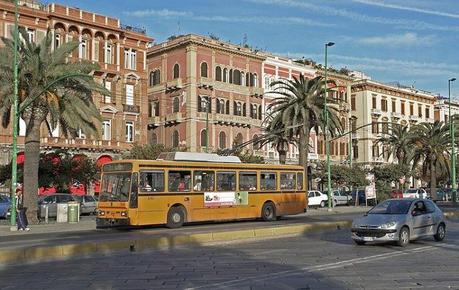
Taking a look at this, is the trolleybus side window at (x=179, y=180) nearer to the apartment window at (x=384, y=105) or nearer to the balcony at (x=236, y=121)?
the balcony at (x=236, y=121)

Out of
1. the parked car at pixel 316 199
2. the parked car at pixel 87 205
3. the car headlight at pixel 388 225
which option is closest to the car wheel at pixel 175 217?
the car headlight at pixel 388 225

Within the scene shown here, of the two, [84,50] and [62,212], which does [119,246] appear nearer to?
[62,212]

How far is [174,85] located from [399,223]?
47145mm

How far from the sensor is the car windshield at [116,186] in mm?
24562

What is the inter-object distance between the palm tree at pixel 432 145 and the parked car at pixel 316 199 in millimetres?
15146

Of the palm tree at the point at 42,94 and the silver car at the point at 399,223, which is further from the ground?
the palm tree at the point at 42,94

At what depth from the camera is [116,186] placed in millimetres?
24938

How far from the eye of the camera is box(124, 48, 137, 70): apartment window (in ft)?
198

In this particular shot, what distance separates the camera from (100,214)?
993 inches

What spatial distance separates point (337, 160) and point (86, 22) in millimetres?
40262

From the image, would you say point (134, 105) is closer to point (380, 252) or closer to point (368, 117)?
point (368, 117)

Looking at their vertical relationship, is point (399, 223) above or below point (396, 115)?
below

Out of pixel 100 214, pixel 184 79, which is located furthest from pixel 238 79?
pixel 100 214

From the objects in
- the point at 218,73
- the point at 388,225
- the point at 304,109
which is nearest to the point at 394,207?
the point at 388,225
